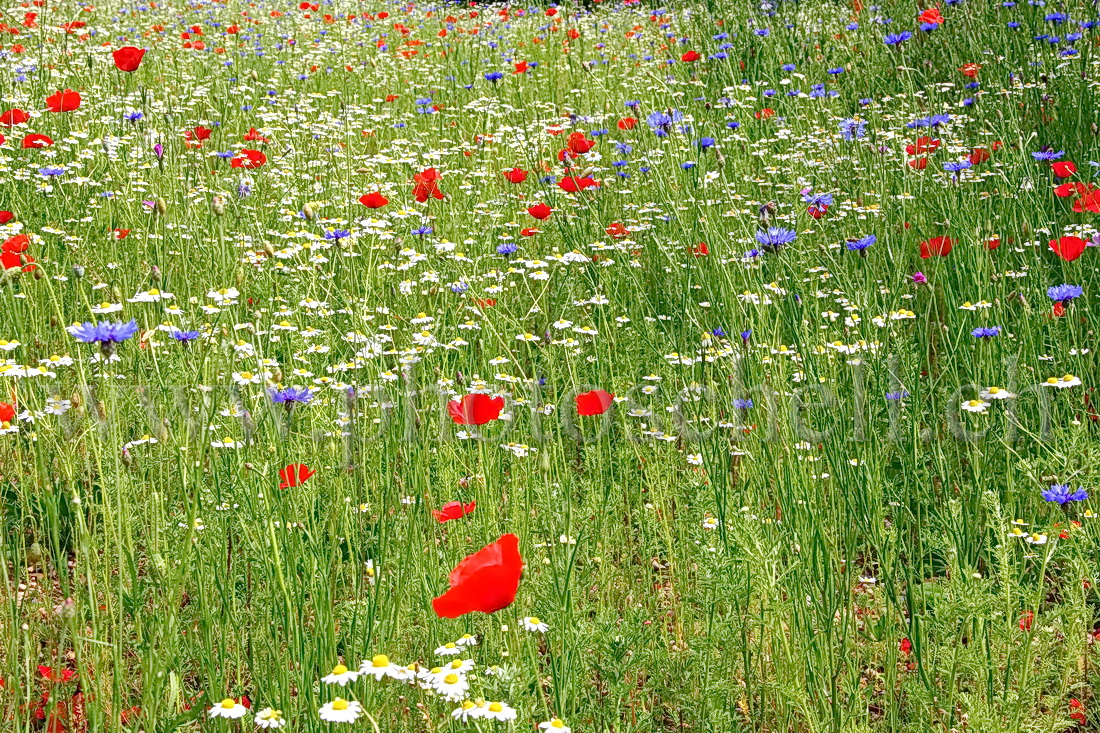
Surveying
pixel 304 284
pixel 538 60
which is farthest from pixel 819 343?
pixel 538 60

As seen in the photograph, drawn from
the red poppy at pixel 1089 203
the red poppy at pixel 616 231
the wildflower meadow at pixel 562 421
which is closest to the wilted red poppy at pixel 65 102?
the wildflower meadow at pixel 562 421

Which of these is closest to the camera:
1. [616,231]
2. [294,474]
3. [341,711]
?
[341,711]

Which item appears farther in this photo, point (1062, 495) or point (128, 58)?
point (128, 58)

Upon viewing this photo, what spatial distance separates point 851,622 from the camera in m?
2.01

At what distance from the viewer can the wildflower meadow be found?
1776 millimetres

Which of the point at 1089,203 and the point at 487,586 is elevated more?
the point at 1089,203

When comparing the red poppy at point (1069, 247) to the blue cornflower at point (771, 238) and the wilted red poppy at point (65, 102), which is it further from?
the wilted red poppy at point (65, 102)

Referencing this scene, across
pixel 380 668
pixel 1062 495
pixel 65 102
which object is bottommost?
pixel 1062 495

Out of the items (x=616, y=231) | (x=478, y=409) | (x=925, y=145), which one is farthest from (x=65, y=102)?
(x=925, y=145)

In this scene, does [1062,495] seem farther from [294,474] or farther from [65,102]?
[65,102]

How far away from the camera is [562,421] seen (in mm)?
2775

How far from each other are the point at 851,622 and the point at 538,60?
6.04 metres

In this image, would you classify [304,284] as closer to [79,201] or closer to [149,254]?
[149,254]

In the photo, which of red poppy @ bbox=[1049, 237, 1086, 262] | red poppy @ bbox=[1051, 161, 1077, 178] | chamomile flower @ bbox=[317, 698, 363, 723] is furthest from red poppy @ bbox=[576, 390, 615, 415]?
red poppy @ bbox=[1051, 161, 1077, 178]
